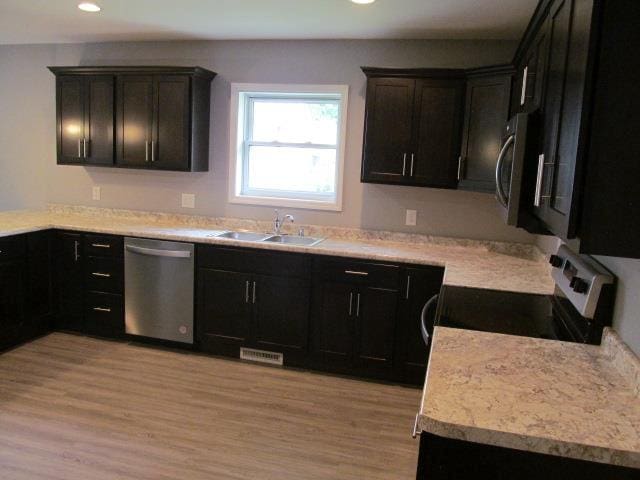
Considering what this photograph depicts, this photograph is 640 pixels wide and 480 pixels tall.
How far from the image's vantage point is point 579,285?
1.93 m

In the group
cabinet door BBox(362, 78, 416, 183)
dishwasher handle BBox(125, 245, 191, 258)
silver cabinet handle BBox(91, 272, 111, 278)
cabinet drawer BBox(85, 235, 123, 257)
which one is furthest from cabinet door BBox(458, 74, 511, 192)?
silver cabinet handle BBox(91, 272, 111, 278)

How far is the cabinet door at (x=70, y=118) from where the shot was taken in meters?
Result: 4.36

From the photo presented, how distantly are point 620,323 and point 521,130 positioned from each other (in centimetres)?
73

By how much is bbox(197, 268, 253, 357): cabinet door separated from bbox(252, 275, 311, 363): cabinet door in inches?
3.2

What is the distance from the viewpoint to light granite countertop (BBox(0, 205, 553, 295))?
3.03 metres

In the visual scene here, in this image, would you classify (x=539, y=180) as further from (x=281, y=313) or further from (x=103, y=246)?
(x=103, y=246)

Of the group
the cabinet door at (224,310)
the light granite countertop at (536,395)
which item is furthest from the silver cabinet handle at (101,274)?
the light granite countertop at (536,395)

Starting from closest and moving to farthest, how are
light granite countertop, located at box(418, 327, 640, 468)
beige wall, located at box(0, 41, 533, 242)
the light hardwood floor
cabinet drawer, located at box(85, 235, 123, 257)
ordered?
light granite countertop, located at box(418, 327, 640, 468), the light hardwood floor, beige wall, located at box(0, 41, 533, 242), cabinet drawer, located at box(85, 235, 123, 257)

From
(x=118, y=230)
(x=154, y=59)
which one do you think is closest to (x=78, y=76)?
A: (x=154, y=59)

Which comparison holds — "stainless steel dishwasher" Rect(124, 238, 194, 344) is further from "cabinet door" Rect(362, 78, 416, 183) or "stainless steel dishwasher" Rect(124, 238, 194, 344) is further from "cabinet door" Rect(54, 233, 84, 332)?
"cabinet door" Rect(362, 78, 416, 183)

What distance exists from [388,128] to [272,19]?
1.07 meters

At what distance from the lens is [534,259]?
12.1 ft

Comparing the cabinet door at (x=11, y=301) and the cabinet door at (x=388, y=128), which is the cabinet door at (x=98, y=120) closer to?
the cabinet door at (x=11, y=301)

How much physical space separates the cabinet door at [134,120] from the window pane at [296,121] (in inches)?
33.4
